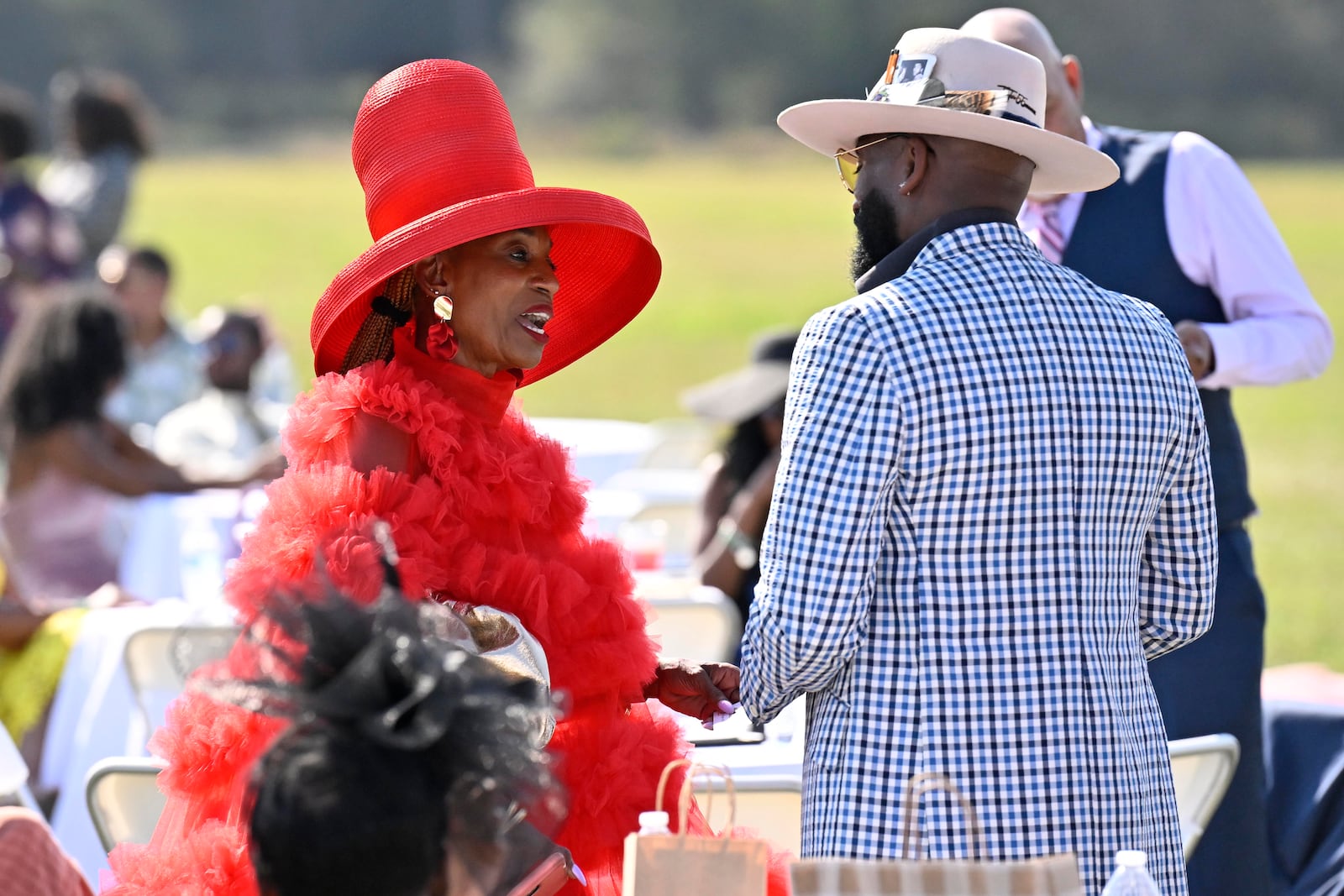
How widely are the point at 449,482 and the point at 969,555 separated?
32.6 inches

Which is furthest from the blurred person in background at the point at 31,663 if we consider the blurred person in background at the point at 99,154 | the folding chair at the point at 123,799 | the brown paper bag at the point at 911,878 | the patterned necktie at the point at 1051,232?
the blurred person in background at the point at 99,154

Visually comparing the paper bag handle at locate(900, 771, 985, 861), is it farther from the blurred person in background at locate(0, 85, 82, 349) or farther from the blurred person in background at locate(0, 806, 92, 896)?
the blurred person in background at locate(0, 85, 82, 349)

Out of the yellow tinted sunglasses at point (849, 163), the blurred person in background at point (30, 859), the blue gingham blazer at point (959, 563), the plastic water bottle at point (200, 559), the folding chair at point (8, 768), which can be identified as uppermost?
the yellow tinted sunglasses at point (849, 163)

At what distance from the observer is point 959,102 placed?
2.40 m

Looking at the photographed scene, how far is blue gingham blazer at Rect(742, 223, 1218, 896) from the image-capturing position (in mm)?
2209

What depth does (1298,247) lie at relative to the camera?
3303 cm

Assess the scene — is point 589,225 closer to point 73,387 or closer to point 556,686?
point 556,686

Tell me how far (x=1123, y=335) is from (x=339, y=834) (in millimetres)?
1301

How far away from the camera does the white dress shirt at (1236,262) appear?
347cm

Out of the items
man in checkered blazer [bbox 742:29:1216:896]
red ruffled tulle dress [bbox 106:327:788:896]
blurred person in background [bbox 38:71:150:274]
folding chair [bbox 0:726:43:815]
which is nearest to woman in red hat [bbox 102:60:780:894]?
red ruffled tulle dress [bbox 106:327:788:896]

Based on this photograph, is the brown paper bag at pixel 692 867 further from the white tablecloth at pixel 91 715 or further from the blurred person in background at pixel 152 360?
the blurred person in background at pixel 152 360

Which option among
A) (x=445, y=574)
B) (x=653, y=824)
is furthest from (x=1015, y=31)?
(x=653, y=824)

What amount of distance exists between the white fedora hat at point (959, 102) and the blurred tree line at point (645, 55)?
47905 mm

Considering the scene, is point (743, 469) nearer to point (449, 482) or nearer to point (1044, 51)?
point (1044, 51)
